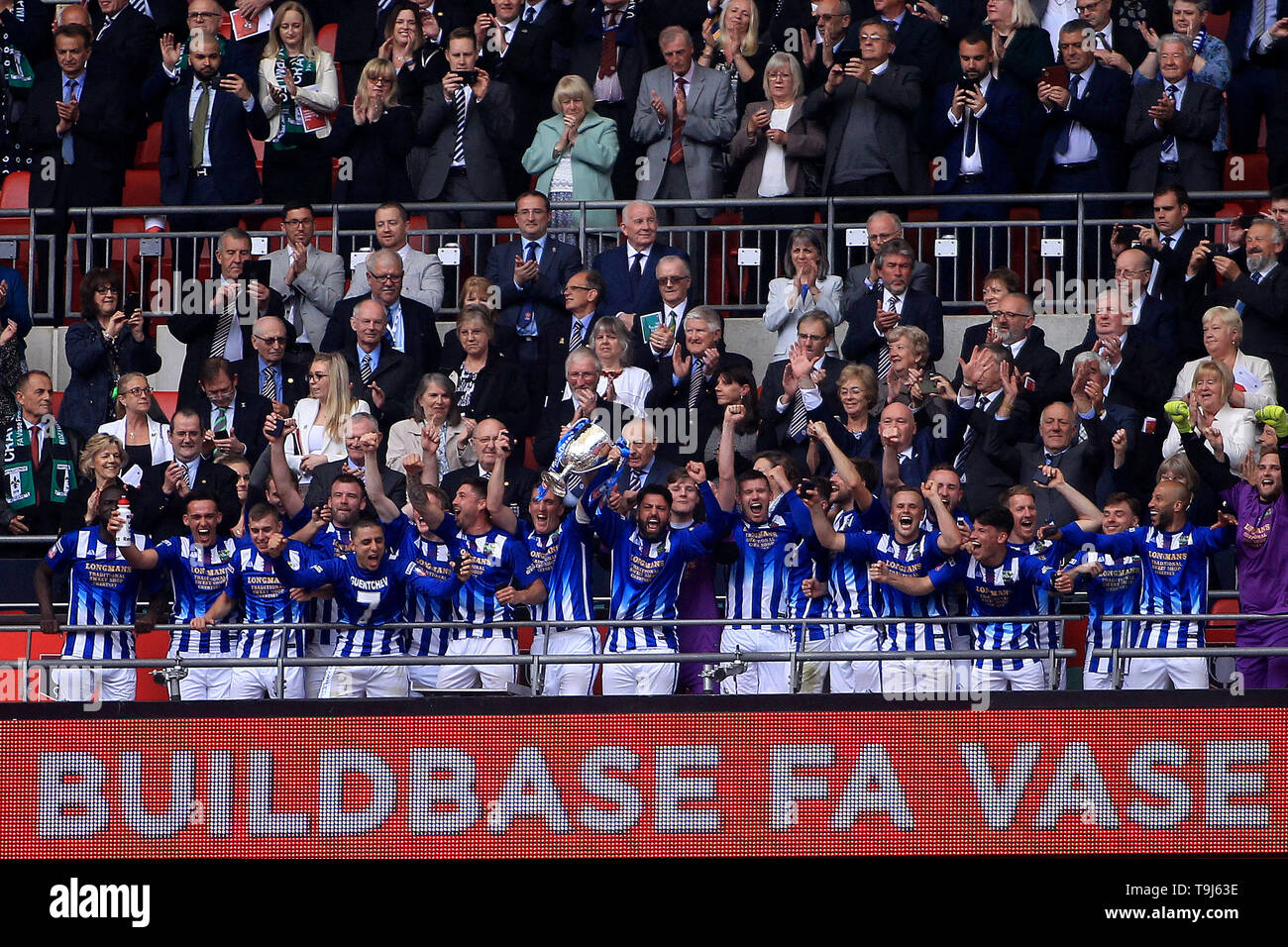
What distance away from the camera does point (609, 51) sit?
17.1m

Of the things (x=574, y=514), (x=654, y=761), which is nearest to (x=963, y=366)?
(x=574, y=514)

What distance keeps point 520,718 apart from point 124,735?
6.94 feet

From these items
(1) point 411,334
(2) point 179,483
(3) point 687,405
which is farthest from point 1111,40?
(2) point 179,483

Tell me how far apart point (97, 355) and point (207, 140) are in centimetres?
217

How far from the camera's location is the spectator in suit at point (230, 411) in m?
15.1

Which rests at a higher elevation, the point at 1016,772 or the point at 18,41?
the point at 18,41

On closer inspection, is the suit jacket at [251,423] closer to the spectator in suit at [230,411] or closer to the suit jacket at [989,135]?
the spectator in suit at [230,411]

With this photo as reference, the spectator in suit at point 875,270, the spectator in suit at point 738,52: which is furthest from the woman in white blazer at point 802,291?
the spectator in suit at point 738,52

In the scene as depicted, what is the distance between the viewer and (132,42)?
57.7 ft

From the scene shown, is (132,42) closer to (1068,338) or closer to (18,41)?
(18,41)

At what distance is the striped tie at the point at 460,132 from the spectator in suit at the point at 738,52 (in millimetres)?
1691

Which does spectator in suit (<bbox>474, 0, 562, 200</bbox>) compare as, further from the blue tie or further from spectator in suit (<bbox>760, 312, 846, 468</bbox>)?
spectator in suit (<bbox>760, 312, 846, 468</bbox>)

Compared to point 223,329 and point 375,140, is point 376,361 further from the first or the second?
point 375,140

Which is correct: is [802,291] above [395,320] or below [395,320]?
above
